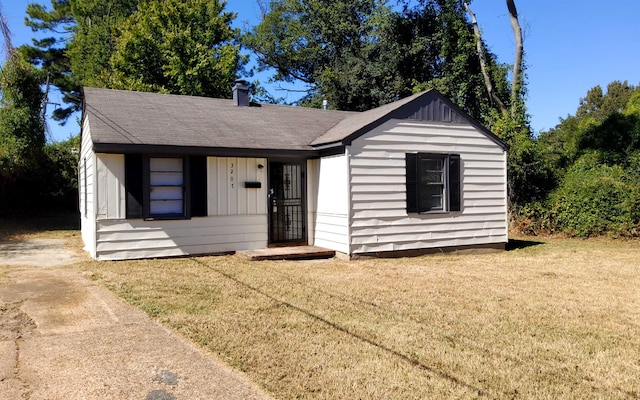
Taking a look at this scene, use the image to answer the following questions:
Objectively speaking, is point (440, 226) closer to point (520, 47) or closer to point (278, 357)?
point (278, 357)

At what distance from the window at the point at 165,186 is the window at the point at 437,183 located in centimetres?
443

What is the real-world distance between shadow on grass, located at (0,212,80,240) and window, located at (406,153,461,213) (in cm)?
1138

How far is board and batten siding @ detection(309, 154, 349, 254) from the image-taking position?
920 cm

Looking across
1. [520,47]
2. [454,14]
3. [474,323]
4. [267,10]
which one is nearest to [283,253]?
[474,323]

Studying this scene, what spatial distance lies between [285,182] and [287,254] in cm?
191

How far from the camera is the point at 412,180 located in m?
9.74

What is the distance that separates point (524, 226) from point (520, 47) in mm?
8104

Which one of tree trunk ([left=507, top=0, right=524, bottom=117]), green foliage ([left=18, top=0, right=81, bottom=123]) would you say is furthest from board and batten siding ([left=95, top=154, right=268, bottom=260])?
green foliage ([left=18, top=0, right=81, bottom=123])

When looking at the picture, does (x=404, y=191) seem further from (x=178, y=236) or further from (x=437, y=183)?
(x=178, y=236)

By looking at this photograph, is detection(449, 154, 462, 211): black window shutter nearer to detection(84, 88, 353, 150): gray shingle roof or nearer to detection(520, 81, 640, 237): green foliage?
detection(84, 88, 353, 150): gray shingle roof

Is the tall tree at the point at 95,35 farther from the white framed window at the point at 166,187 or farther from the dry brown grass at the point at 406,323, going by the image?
the dry brown grass at the point at 406,323

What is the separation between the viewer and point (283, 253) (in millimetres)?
9234

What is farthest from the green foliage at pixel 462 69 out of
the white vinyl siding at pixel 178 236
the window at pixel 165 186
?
the window at pixel 165 186

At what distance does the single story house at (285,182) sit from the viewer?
8.74m
